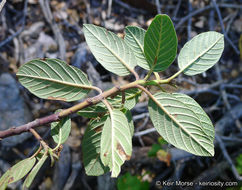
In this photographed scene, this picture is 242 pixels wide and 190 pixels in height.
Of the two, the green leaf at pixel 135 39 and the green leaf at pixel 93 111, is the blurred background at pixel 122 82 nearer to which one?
the green leaf at pixel 93 111

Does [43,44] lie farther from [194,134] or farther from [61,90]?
[194,134]

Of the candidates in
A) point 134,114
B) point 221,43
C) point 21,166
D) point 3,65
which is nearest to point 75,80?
point 21,166

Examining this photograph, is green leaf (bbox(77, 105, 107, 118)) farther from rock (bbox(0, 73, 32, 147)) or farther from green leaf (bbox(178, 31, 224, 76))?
rock (bbox(0, 73, 32, 147))

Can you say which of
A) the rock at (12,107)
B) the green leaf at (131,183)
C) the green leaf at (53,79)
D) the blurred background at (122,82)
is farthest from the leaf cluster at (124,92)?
the rock at (12,107)

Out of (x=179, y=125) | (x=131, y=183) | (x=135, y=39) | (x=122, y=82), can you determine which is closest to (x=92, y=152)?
(x=179, y=125)

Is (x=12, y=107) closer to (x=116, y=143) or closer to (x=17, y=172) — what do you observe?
(x=17, y=172)

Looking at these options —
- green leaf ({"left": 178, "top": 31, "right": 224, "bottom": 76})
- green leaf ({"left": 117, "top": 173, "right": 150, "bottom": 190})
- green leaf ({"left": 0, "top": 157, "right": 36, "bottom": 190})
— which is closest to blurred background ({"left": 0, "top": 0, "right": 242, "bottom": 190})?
green leaf ({"left": 117, "top": 173, "right": 150, "bottom": 190})
